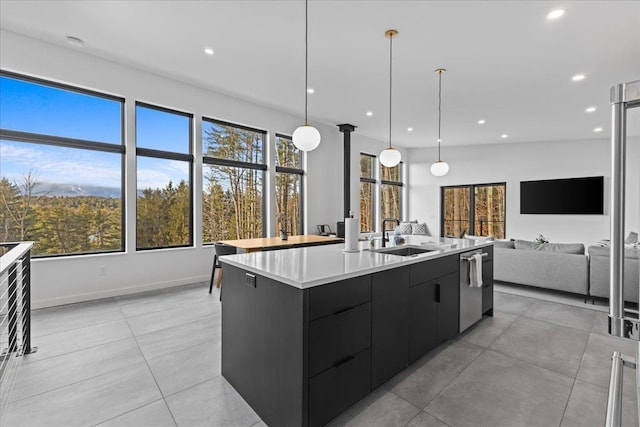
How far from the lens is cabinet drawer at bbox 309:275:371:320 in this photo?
157 cm

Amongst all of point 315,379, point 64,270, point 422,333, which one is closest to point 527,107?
point 422,333

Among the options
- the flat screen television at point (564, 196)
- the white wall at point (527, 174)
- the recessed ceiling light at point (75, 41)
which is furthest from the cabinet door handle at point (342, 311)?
the flat screen television at point (564, 196)

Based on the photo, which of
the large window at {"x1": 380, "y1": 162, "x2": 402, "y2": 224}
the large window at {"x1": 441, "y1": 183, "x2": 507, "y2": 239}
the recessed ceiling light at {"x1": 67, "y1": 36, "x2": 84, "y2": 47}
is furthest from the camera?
the large window at {"x1": 380, "y1": 162, "x2": 402, "y2": 224}

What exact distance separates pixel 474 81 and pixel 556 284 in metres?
3.04

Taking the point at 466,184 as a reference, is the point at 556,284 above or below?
below

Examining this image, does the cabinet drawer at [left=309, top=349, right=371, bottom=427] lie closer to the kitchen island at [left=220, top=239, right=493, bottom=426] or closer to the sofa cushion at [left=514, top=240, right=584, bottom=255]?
the kitchen island at [left=220, top=239, right=493, bottom=426]

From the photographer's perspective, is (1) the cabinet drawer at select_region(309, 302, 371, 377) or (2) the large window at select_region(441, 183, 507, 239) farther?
(2) the large window at select_region(441, 183, 507, 239)

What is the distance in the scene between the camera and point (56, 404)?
6.28ft

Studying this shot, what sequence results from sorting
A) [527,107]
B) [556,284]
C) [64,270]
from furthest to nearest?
[527,107]
[556,284]
[64,270]

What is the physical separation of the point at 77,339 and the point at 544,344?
4.22 m

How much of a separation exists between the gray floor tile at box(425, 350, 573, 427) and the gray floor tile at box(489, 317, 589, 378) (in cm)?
16

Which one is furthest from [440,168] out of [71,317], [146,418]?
[71,317]

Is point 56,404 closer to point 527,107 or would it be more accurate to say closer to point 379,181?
point 527,107

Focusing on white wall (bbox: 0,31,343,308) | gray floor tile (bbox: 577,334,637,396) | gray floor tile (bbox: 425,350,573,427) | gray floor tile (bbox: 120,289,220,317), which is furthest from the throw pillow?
gray floor tile (bbox: 425,350,573,427)
